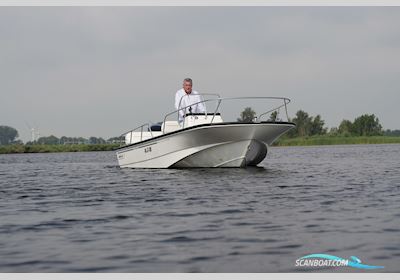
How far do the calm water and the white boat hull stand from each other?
4453mm

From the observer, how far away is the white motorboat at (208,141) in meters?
17.5

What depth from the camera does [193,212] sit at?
9.11 metres

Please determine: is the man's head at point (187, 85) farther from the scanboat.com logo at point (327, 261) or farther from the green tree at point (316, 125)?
the green tree at point (316, 125)

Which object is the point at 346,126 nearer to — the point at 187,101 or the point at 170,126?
the point at 170,126

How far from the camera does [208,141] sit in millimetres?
17938

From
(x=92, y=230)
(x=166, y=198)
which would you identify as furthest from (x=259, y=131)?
(x=92, y=230)

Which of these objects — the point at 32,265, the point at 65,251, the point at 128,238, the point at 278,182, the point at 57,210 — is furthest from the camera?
the point at 278,182

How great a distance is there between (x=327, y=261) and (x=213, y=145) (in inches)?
496

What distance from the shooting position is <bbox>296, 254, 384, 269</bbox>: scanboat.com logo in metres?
5.50

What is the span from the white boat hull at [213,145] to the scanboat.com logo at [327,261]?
37.7 feet

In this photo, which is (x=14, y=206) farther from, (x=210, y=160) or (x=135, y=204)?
(x=210, y=160)

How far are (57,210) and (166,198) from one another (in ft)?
6.95

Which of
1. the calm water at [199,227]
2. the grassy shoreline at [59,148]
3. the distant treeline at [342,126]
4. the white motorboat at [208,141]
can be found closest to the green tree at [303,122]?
the distant treeline at [342,126]

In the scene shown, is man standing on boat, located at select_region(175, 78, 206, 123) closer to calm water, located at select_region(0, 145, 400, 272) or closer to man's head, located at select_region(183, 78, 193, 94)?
man's head, located at select_region(183, 78, 193, 94)
